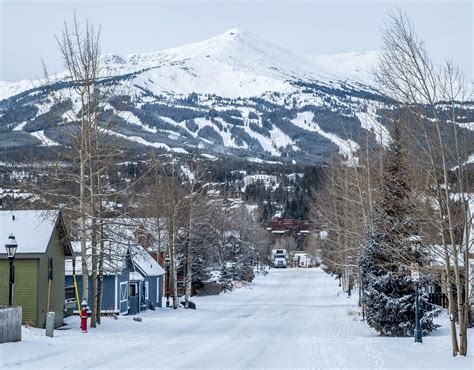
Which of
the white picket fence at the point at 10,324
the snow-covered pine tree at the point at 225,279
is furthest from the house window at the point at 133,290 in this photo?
the snow-covered pine tree at the point at 225,279

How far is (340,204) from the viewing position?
5669cm

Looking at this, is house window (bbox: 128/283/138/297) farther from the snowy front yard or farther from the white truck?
the white truck

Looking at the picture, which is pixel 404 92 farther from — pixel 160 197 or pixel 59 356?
pixel 160 197

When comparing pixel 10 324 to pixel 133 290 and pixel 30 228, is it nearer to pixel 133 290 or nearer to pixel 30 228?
pixel 30 228

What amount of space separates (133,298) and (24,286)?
16339mm

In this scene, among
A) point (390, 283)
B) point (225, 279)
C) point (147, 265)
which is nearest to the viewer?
point (390, 283)

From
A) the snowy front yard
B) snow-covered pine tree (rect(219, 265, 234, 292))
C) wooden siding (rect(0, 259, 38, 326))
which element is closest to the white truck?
snow-covered pine tree (rect(219, 265, 234, 292))

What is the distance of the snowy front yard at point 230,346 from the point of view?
67.0ft

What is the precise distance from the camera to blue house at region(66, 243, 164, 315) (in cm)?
4209

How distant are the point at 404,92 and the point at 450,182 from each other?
2.74 m

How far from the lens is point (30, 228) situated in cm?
3147

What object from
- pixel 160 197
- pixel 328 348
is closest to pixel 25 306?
pixel 328 348

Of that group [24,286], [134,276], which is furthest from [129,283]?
[24,286]

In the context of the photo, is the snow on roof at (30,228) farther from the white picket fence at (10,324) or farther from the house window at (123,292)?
the house window at (123,292)
